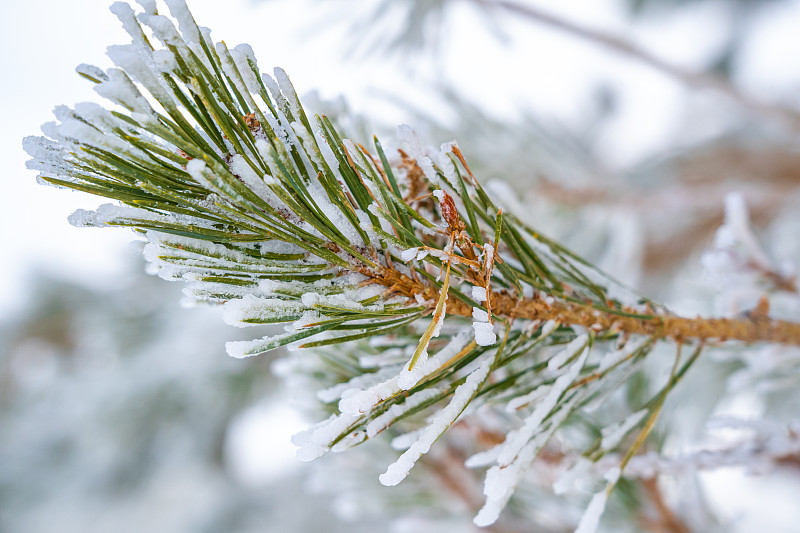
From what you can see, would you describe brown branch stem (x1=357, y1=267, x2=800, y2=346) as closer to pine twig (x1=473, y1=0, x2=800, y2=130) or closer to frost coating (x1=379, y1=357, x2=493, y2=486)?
frost coating (x1=379, y1=357, x2=493, y2=486)

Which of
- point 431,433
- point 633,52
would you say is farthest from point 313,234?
point 633,52

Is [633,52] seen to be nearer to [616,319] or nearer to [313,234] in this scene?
[616,319]

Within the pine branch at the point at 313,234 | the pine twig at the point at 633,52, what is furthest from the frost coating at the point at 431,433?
the pine twig at the point at 633,52

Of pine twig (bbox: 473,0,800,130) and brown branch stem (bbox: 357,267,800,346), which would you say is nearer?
brown branch stem (bbox: 357,267,800,346)

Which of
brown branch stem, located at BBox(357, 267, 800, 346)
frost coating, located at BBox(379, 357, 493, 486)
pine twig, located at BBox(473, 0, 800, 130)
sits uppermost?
pine twig, located at BBox(473, 0, 800, 130)

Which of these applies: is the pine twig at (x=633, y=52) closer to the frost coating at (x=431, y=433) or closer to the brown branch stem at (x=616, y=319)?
the brown branch stem at (x=616, y=319)

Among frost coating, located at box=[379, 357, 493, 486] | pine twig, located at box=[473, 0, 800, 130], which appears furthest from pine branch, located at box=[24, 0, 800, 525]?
pine twig, located at box=[473, 0, 800, 130]

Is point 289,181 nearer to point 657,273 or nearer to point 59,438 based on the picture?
point 657,273

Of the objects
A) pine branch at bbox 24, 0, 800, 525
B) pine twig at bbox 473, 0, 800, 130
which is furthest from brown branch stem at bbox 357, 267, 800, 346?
pine twig at bbox 473, 0, 800, 130

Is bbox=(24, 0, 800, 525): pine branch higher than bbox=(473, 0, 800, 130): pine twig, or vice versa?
bbox=(473, 0, 800, 130): pine twig
